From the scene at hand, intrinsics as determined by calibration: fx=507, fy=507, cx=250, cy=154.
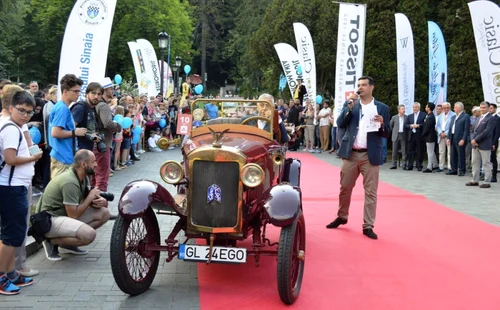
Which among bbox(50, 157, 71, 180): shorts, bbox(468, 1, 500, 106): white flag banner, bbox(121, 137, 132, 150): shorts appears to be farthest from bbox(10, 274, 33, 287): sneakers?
bbox(468, 1, 500, 106): white flag banner

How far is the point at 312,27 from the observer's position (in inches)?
1199

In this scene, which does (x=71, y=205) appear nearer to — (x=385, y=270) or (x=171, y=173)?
(x=171, y=173)

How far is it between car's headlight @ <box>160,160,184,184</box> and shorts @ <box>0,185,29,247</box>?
1.21 m

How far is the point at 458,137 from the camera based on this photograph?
499 inches

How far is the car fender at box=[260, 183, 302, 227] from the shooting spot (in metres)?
4.27

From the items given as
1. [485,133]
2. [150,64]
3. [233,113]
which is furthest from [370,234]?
[150,64]

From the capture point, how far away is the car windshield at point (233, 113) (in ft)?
20.0

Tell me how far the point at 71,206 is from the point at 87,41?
431 centimetres

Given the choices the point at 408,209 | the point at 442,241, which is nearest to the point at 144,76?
the point at 408,209

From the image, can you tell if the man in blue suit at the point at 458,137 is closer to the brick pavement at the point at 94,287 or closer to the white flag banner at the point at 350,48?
the white flag banner at the point at 350,48

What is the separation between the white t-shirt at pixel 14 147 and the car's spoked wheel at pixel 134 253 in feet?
2.81

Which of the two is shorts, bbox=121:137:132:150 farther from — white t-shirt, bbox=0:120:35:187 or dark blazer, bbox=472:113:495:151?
white t-shirt, bbox=0:120:35:187

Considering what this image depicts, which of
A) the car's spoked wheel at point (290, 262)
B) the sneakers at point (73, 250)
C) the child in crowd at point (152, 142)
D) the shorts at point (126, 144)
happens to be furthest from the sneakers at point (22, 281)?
the child in crowd at point (152, 142)

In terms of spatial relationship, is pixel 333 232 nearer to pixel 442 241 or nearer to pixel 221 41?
pixel 442 241
